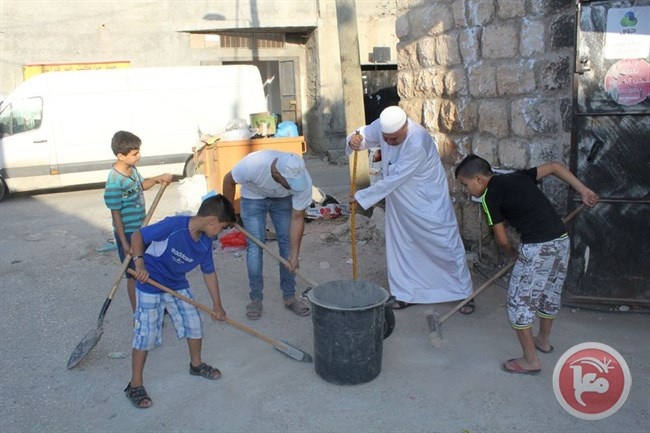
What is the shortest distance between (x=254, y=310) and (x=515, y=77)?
9.97ft

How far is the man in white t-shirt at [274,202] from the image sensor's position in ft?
14.6

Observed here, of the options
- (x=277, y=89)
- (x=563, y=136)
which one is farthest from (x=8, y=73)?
(x=563, y=136)

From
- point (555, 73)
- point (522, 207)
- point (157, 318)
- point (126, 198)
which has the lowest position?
point (157, 318)

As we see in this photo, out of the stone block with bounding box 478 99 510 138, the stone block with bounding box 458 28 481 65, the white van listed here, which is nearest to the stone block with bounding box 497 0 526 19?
the stone block with bounding box 458 28 481 65

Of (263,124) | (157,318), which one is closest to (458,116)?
(157,318)

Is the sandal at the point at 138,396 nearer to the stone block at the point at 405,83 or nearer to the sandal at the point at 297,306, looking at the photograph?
the sandal at the point at 297,306

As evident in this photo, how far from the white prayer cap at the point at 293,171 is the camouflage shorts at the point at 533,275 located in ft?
5.33

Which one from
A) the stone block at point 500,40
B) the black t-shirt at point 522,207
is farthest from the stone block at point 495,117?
the black t-shirt at point 522,207

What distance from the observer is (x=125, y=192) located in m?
4.48

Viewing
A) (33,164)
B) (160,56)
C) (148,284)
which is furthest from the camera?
(160,56)

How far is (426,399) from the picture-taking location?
365cm

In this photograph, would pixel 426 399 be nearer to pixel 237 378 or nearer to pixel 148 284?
pixel 237 378

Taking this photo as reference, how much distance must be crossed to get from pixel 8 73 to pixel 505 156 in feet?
39.7

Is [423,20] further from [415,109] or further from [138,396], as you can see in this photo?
[138,396]
